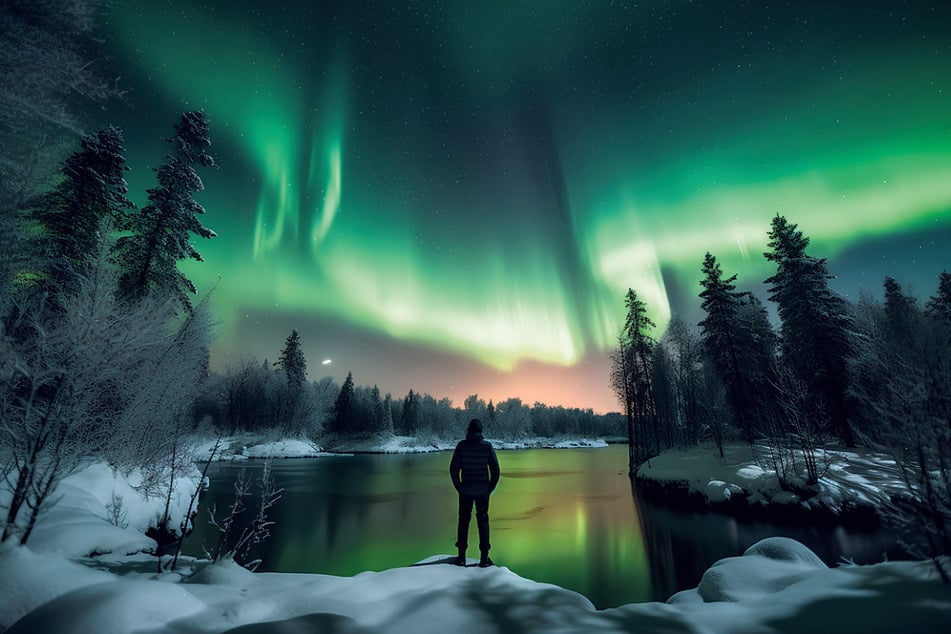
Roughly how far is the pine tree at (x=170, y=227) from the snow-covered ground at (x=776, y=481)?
25853 mm

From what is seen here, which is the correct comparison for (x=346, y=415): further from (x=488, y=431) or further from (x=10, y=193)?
(x=10, y=193)

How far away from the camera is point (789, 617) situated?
324 centimetres

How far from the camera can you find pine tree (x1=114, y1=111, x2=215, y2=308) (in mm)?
16719

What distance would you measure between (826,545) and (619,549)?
5.96 m

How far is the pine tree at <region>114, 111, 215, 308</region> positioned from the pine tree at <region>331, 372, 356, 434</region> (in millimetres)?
63030

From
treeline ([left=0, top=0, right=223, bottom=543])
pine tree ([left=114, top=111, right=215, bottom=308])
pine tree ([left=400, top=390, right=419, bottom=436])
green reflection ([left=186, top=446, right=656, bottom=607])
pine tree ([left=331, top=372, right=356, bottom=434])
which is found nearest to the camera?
treeline ([left=0, top=0, right=223, bottom=543])

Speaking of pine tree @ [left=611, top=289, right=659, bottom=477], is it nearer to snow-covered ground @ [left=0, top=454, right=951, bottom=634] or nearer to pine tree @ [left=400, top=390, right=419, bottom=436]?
snow-covered ground @ [left=0, top=454, right=951, bottom=634]

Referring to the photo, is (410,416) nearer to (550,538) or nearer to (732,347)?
(732,347)

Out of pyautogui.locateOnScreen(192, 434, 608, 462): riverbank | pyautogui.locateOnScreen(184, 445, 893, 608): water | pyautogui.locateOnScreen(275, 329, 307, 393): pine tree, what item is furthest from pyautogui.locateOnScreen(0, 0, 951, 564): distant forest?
pyautogui.locateOnScreen(275, 329, 307, 393): pine tree

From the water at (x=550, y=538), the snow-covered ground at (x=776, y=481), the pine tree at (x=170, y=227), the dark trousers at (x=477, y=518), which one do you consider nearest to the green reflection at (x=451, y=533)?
the water at (x=550, y=538)

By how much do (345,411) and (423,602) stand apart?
264ft

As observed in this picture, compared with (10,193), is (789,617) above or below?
below

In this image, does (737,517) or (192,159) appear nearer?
(737,517)

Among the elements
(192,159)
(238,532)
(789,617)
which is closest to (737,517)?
(789,617)
